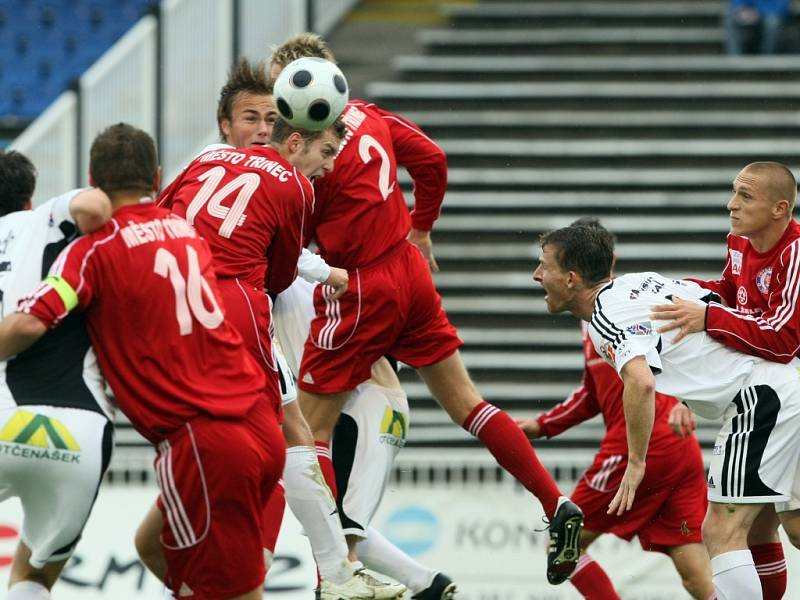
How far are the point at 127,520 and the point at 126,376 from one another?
4.18 m

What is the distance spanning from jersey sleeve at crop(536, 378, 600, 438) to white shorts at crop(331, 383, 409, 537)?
913 millimetres

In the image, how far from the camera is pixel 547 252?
648 centimetres

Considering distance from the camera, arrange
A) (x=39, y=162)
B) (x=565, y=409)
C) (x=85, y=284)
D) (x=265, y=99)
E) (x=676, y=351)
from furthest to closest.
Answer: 1. (x=39, y=162)
2. (x=565, y=409)
3. (x=265, y=99)
4. (x=676, y=351)
5. (x=85, y=284)

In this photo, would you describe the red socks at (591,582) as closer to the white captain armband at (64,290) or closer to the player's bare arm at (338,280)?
the player's bare arm at (338,280)

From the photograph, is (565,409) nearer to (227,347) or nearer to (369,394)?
(369,394)

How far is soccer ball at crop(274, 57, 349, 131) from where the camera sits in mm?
6039

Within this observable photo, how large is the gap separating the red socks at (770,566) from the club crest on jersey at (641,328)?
46.9 inches

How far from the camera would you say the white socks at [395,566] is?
691cm

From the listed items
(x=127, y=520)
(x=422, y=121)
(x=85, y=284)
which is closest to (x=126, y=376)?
(x=85, y=284)

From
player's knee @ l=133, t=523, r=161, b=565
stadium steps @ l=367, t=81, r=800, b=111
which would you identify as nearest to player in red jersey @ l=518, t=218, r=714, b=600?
player's knee @ l=133, t=523, r=161, b=565

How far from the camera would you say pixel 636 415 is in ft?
19.5

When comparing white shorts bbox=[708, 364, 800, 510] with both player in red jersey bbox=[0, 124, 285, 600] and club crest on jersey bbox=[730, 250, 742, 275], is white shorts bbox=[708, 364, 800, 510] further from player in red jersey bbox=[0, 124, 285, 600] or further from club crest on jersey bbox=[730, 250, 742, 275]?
player in red jersey bbox=[0, 124, 285, 600]

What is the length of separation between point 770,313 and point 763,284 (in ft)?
0.52

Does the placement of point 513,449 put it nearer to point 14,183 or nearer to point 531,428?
point 531,428
